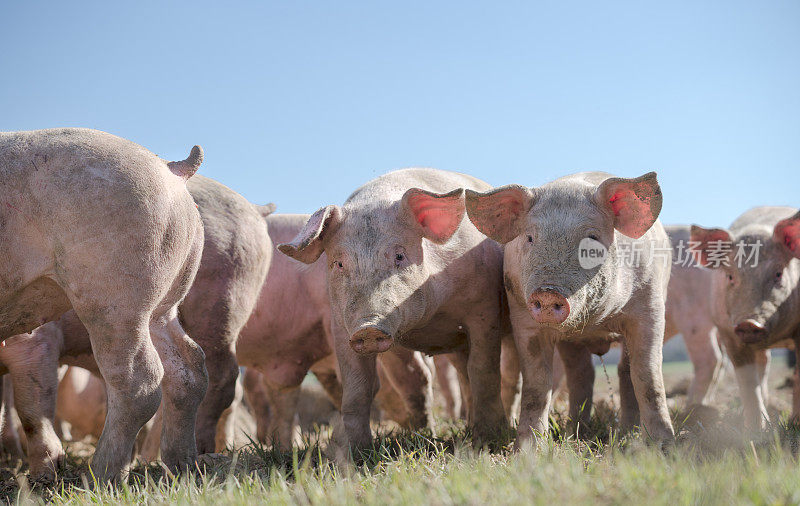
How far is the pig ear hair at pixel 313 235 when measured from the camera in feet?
15.3

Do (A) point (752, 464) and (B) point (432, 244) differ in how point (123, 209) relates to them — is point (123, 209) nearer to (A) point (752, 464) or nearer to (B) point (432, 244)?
(B) point (432, 244)

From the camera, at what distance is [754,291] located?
6164 mm

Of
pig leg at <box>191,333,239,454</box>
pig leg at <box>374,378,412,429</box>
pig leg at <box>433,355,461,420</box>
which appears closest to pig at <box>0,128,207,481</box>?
pig leg at <box>191,333,239,454</box>

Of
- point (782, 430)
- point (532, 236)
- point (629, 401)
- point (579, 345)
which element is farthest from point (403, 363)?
point (782, 430)

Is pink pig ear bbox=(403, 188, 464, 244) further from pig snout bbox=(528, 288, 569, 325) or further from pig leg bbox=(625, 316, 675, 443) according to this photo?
pig leg bbox=(625, 316, 675, 443)

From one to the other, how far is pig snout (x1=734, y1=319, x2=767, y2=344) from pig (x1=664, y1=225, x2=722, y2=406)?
2958mm

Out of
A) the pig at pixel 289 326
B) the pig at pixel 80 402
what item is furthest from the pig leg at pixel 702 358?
the pig at pixel 80 402

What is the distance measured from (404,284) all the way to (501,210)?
2.56 ft

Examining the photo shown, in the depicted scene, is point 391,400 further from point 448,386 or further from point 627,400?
point 627,400

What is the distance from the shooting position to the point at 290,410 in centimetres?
792

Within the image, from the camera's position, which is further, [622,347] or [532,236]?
[622,347]

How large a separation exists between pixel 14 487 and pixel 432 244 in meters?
3.01

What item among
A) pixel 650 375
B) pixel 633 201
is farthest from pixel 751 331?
pixel 633 201

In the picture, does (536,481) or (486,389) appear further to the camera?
(486,389)
